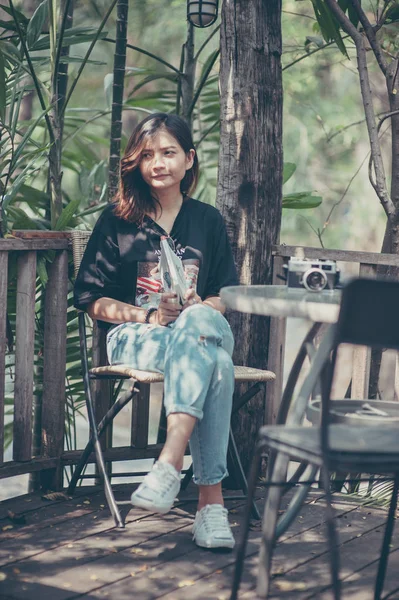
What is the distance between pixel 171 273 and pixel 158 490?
2.42 feet

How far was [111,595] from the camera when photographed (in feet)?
7.85

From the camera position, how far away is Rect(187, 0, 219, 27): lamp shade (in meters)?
4.25

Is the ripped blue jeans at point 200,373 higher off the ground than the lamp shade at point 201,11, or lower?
lower

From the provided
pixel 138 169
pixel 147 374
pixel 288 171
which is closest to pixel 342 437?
pixel 147 374

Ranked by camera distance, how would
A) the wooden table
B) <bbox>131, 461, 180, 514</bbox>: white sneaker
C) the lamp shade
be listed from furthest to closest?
the lamp shade < <bbox>131, 461, 180, 514</bbox>: white sneaker < the wooden table

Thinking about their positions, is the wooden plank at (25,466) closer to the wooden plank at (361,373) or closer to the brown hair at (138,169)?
the brown hair at (138,169)

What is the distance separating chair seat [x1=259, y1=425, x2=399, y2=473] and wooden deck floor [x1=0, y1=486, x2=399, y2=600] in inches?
22.5

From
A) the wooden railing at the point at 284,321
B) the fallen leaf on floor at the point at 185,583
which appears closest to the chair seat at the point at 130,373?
the fallen leaf on floor at the point at 185,583

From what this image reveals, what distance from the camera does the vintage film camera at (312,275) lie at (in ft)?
8.77

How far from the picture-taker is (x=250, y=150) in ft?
11.9

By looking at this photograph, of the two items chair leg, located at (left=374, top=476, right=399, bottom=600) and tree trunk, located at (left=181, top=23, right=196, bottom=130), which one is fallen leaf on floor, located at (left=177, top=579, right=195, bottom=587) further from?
tree trunk, located at (left=181, top=23, right=196, bottom=130)

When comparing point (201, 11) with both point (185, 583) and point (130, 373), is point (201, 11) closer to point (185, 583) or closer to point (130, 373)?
point (130, 373)

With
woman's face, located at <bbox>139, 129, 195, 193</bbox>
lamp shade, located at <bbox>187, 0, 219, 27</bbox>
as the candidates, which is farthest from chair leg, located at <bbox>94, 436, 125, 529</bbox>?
lamp shade, located at <bbox>187, 0, 219, 27</bbox>

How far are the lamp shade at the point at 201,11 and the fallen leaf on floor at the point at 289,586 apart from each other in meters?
2.74
